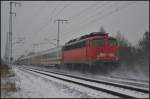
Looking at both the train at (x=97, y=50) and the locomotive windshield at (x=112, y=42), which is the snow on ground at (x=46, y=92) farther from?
the locomotive windshield at (x=112, y=42)

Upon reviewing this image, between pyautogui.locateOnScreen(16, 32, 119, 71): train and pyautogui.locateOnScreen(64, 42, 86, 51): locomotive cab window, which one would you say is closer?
pyautogui.locateOnScreen(16, 32, 119, 71): train

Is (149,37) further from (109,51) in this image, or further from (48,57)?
(109,51)

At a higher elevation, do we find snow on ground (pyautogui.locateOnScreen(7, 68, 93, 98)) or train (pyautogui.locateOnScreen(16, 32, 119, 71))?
train (pyautogui.locateOnScreen(16, 32, 119, 71))

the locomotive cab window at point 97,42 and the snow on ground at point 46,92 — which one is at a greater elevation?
the locomotive cab window at point 97,42

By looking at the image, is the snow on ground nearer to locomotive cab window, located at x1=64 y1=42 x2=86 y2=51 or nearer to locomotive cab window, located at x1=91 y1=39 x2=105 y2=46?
locomotive cab window, located at x1=91 y1=39 x2=105 y2=46

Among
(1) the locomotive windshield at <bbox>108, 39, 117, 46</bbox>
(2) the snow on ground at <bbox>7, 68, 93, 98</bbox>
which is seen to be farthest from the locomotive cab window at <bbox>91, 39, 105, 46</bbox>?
(2) the snow on ground at <bbox>7, 68, 93, 98</bbox>

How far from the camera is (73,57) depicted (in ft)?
103

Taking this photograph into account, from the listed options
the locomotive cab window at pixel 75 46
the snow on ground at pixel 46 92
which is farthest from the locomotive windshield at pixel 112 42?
the snow on ground at pixel 46 92

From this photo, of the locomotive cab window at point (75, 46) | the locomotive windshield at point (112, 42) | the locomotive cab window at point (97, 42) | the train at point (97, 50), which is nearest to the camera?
the train at point (97, 50)

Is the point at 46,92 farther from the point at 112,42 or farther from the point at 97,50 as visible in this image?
the point at 112,42

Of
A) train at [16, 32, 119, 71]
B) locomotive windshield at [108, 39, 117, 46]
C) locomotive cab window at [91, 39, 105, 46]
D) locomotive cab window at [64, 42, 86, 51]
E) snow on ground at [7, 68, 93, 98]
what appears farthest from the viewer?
locomotive cab window at [64, 42, 86, 51]

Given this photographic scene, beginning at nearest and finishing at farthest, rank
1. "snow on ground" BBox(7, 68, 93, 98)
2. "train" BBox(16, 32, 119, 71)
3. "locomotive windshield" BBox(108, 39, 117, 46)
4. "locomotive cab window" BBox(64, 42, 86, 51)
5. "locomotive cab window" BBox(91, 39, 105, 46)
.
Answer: "snow on ground" BBox(7, 68, 93, 98) → "train" BBox(16, 32, 119, 71) → "locomotive cab window" BBox(91, 39, 105, 46) → "locomotive windshield" BBox(108, 39, 117, 46) → "locomotive cab window" BBox(64, 42, 86, 51)

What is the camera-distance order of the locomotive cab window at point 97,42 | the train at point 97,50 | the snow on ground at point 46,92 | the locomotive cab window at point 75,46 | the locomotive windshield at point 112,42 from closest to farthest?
the snow on ground at point 46,92 → the train at point 97,50 → the locomotive cab window at point 97,42 → the locomotive windshield at point 112,42 → the locomotive cab window at point 75,46

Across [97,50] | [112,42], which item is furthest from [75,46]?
[97,50]
